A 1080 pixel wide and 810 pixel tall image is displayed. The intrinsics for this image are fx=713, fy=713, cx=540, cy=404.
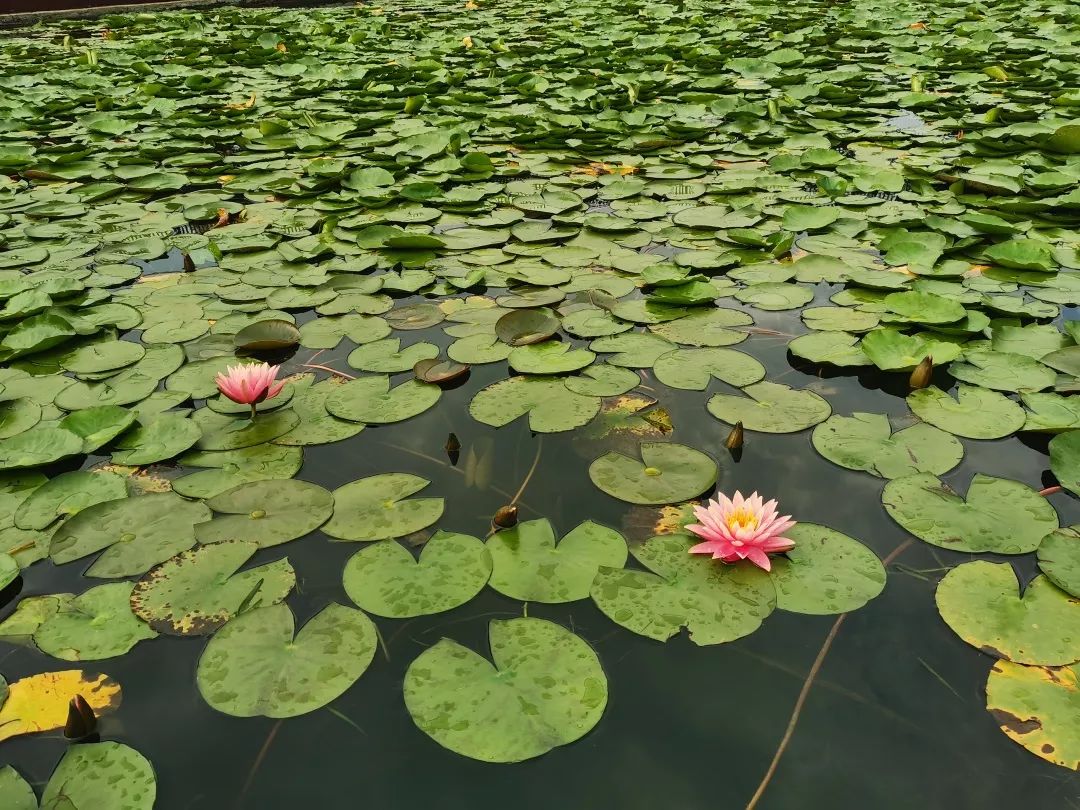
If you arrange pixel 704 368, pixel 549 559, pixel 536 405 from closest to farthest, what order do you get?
pixel 549 559
pixel 536 405
pixel 704 368

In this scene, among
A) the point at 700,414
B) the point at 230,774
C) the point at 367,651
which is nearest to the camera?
the point at 230,774

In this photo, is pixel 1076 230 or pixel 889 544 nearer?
pixel 889 544

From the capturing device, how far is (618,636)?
122cm

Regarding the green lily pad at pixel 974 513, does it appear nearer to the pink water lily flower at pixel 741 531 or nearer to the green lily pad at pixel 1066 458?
the green lily pad at pixel 1066 458

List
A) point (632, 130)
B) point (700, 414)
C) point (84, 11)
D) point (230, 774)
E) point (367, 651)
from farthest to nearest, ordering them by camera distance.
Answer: point (84, 11) < point (632, 130) < point (700, 414) < point (367, 651) < point (230, 774)

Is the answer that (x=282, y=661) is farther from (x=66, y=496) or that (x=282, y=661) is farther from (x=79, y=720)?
(x=66, y=496)

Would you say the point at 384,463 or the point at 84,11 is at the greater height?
the point at 84,11

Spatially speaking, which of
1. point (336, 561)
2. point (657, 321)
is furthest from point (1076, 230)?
point (336, 561)

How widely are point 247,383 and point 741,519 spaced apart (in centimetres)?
119

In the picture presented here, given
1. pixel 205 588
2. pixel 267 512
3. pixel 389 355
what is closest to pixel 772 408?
pixel 389 355

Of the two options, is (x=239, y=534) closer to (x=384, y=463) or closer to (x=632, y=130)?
(x=384, y=463)

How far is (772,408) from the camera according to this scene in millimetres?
1773

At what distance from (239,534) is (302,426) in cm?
40

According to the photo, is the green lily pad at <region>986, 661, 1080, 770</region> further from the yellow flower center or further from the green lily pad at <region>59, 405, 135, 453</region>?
the green lily pad at <region>59, 405, 135, 453</region>
